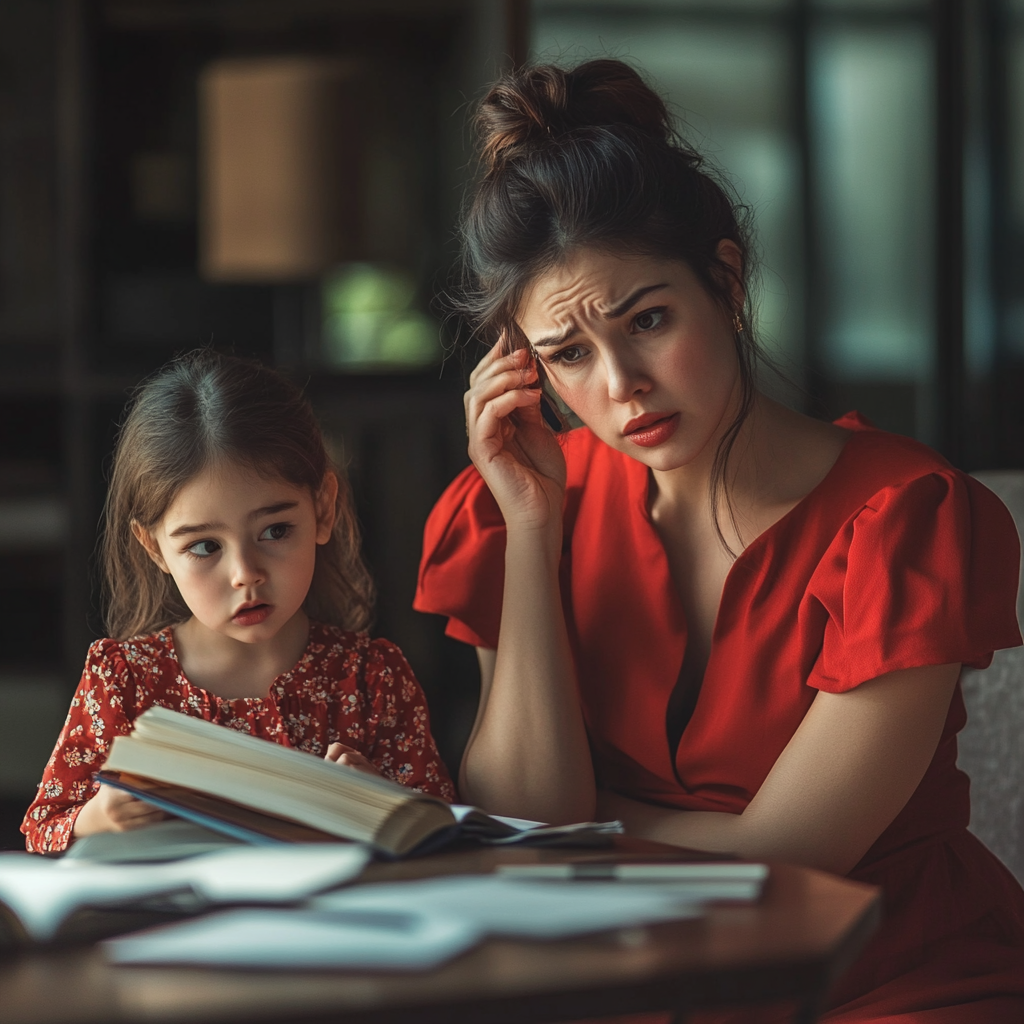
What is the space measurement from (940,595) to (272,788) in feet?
1.91

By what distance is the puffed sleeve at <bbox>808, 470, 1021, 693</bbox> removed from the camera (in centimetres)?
108

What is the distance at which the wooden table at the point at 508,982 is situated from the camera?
22.7 inches

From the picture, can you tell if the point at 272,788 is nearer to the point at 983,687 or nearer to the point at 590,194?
the point at 590,194

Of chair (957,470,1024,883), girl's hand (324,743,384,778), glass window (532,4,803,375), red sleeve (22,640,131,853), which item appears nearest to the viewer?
girl's hand (324,743,384,778)

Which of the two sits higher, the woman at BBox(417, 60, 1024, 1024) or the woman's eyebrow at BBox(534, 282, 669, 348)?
the woman's eyebrow at BBox(534, 282, 669, 348)

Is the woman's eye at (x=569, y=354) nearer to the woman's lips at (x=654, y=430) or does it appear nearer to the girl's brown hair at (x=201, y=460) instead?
the woman's lips at (x=654, y=430)

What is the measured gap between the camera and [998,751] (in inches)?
56.6

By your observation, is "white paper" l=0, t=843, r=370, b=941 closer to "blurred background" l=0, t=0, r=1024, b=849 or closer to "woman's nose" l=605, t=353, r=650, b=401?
"woman's nose" l=605, t=353, r=650, b=401

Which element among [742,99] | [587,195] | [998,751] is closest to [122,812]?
[587,195]

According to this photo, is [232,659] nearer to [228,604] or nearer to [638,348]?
[228,604]

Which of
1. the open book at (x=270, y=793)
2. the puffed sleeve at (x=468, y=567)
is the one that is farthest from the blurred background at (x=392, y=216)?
the open book at (x=270, y=793)

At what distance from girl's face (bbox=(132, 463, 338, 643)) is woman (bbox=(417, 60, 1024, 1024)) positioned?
0.22 metres

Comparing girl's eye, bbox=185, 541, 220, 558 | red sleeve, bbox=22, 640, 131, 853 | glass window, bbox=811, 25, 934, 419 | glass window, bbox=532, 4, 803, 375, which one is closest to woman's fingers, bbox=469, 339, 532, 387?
girl's eye, bbox=185, 541, 220, 558

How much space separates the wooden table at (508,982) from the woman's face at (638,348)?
1.86 feet
